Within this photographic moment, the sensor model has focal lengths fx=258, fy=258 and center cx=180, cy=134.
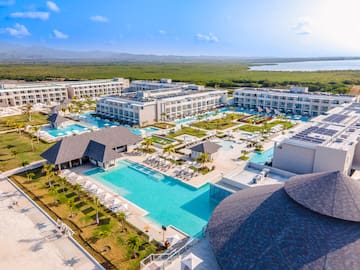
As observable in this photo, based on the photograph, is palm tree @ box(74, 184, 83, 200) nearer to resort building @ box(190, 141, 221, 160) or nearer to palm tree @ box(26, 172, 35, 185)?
palm tree @ box(26, 172, 35, 185)

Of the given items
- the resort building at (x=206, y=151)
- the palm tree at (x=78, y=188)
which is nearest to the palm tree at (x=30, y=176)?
the palm tree at (x=78, y=188)

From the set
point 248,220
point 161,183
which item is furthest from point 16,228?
point 248,220

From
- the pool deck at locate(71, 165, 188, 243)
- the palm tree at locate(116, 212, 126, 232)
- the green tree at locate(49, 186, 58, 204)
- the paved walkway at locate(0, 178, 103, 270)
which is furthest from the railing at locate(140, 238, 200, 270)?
the green tree at locate(49, 186, 58, 204)

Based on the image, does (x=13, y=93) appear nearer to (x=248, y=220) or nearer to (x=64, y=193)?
(x=64, y=193)

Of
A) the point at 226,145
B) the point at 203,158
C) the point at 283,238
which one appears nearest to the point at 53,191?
the point at 203,158

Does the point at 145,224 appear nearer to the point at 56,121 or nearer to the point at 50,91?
the point at 56,121
